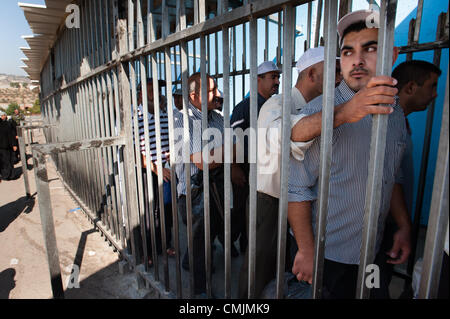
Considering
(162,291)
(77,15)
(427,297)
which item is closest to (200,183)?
(162,291)

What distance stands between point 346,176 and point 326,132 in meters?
0.41

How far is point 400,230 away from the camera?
1.63 meters

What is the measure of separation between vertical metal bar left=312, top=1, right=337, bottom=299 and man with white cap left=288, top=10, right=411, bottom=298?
0.06 meters

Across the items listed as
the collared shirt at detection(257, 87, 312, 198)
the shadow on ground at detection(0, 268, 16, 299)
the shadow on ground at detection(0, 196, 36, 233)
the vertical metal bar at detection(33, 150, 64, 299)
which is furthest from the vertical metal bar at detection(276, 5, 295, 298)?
the shadow on ground at detection(0, 196, 36, 233)

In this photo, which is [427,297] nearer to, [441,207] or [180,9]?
[441,207]

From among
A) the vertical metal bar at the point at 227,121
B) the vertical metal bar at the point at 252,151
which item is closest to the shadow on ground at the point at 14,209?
the vertical metal bar at the point at 227,121

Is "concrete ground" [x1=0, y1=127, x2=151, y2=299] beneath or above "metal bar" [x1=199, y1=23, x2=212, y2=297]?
beneath

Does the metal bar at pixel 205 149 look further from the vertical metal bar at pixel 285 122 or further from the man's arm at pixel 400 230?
the man's arm at pixel 400 230

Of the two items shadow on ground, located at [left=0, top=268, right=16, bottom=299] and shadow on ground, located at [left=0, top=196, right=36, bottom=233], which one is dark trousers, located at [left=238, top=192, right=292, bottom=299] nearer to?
shadow on ground, located at [left=0, top=268, right=16, bottom=299]

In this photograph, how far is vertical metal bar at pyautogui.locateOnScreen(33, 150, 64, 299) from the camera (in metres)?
1.91

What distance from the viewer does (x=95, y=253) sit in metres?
3.39

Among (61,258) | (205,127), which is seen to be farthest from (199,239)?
(61,258)

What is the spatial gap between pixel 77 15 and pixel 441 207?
182 inches

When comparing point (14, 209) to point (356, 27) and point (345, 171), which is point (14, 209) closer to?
point (345, 171)
